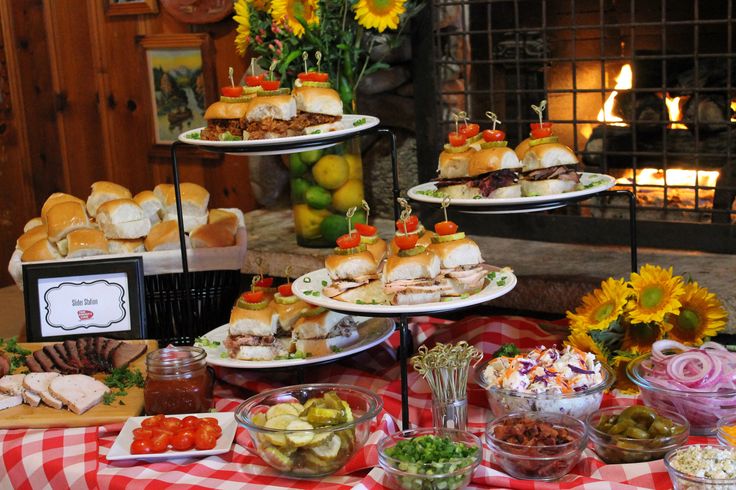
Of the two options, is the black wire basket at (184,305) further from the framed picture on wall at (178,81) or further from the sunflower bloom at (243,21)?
the framed picture on wall at (178,81)

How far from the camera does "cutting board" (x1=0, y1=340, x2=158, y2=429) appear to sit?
1.98 meters

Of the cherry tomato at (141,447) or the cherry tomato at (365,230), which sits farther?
the cherry tomato at (365,230)

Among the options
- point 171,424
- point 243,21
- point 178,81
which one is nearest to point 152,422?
point 171,424

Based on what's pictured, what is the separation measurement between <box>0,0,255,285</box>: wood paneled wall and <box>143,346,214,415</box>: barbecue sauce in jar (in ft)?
5.51

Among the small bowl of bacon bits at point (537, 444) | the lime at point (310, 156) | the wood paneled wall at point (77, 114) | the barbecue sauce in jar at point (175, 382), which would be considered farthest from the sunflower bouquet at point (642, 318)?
the wood paneled wall at point (77, 114)

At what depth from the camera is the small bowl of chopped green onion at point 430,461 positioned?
1.57 meters

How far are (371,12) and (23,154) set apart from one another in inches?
87.7

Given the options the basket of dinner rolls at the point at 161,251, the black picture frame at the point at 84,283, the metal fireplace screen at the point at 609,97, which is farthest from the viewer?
the metal fireplace screen at the point at 609,97

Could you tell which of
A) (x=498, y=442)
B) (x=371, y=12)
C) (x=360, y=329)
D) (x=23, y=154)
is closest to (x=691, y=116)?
(x=371, y=12)

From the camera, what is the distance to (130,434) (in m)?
1.89

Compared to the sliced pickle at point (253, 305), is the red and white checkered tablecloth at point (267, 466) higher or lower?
lower

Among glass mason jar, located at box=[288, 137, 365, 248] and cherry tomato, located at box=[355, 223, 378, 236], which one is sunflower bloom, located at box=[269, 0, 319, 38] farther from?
cherry tomato, located at box=[355, 223, 378, 236]

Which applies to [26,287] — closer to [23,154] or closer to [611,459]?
[611,459]

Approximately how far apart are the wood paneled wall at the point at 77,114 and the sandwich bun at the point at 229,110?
144 cm
